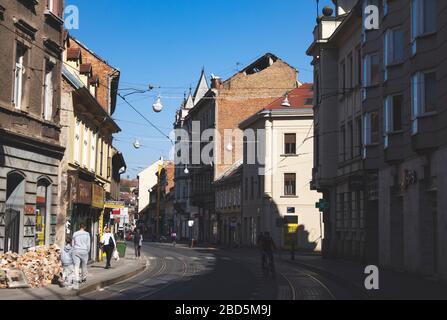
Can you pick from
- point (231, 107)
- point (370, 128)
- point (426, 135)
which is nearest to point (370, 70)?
point (370, 128)

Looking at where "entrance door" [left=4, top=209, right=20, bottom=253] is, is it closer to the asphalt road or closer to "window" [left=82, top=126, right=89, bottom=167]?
the asphalt road

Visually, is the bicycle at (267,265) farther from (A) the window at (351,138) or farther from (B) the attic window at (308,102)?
(B) the attic window at (308,102)

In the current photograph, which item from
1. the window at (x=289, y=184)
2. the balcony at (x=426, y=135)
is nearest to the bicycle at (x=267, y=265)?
the balcony at (x=426, y=135)

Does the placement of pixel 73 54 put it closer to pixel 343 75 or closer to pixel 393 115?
pixel 393 115

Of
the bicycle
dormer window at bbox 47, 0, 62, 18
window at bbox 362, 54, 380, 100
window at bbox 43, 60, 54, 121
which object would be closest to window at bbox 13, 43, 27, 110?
window at bbox 43, 60, 54, 121

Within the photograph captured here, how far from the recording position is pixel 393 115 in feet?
95.3

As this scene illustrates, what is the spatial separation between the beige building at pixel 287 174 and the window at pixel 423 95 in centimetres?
3303

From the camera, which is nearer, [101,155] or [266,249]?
[266,249]

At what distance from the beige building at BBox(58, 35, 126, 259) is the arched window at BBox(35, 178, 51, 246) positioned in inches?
71.5

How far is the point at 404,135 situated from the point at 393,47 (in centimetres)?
378

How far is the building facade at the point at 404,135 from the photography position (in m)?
24.2
